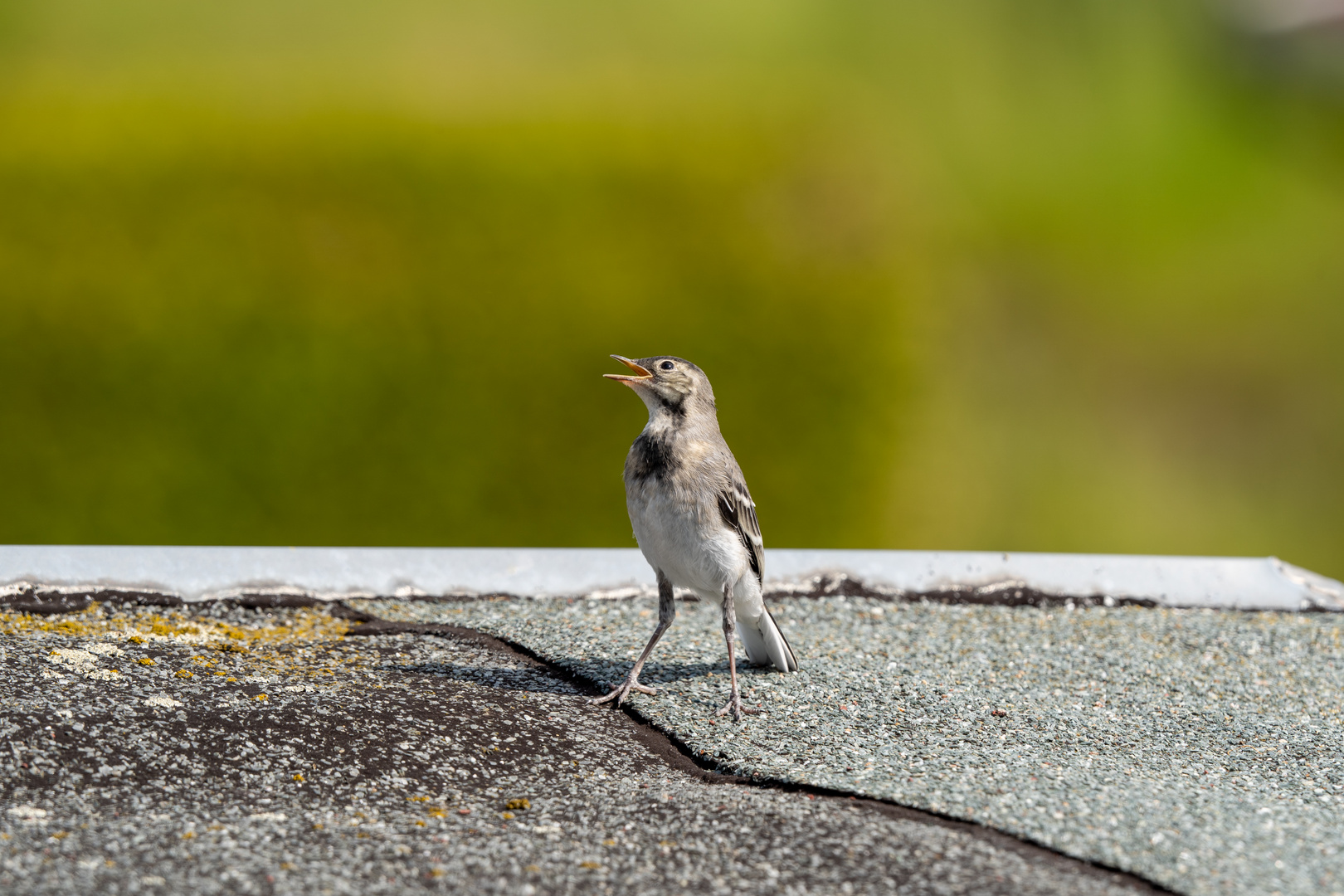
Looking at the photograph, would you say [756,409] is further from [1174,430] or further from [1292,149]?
[1292,149]

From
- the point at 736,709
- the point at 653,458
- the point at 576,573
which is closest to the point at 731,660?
the point at 736,709

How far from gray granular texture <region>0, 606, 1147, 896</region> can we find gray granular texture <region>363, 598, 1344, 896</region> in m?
0.20

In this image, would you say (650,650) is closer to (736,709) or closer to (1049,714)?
(736,709)

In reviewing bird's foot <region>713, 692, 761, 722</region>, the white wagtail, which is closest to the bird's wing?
the white wagtail

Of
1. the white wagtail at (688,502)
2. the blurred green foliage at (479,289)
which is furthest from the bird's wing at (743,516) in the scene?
the blurred green foliage at (479,289)

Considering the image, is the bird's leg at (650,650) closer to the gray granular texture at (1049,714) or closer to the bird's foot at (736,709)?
the gray granular texture at (1049,714)

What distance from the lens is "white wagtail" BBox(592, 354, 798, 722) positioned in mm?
3945

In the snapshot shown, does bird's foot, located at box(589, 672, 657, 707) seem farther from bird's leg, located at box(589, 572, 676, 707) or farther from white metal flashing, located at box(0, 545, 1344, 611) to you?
white metal flashing, located at box(0, 545, 1344, 611)

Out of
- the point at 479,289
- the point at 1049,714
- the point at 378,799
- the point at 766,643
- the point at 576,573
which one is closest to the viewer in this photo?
the point at 378,799

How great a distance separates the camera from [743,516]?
407 cm

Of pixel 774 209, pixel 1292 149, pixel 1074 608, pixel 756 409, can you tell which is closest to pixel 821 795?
pixel 1074 608

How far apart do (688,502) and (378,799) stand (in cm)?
126

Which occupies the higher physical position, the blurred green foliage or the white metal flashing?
the blurred green foliage

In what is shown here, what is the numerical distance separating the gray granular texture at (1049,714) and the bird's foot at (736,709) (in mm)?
38
